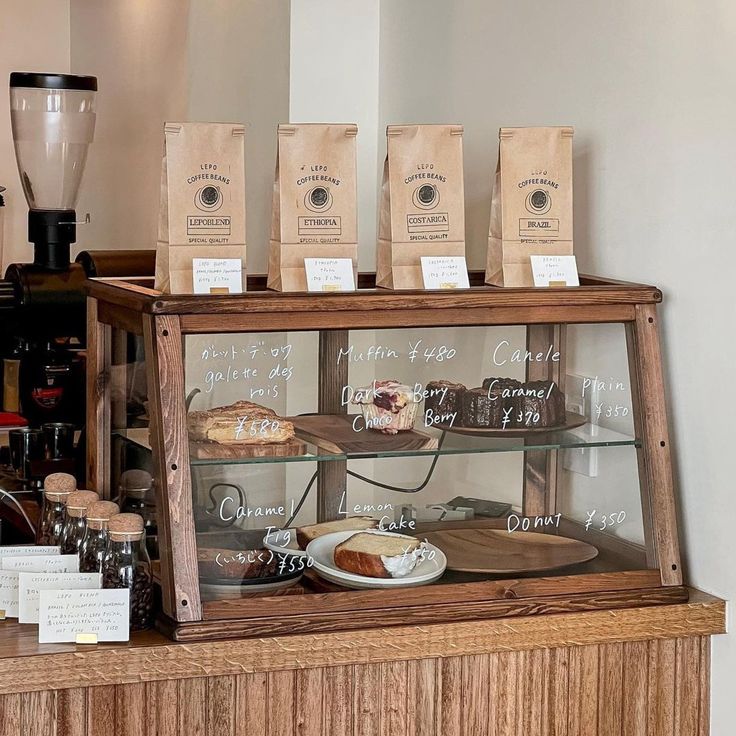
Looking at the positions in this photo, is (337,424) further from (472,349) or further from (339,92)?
(339,92)

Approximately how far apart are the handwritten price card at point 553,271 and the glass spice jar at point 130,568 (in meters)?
0.69

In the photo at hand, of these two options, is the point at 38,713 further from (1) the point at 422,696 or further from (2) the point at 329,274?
(2) the point at 329,274

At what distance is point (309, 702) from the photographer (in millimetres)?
1527

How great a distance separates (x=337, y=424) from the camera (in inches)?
65.4

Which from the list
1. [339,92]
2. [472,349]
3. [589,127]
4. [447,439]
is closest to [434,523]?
[447,439]

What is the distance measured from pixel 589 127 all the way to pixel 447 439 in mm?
591

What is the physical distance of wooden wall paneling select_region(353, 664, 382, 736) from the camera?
155 cm

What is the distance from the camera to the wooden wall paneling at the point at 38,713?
4.65 ft

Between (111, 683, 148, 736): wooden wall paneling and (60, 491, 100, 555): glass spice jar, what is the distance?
227 millimetres

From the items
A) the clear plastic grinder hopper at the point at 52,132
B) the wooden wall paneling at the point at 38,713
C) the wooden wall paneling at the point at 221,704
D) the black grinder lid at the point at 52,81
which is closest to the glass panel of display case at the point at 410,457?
the wooden wall paneling at the point at 221,704

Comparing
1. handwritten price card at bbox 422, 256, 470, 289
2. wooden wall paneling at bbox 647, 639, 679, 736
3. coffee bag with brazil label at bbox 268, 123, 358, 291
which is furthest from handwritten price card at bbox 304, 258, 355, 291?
wooden wall paneling at bbox 647, 639, 679, 736

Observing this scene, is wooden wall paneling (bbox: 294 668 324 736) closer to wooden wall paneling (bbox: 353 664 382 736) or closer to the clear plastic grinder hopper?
wooden wall paneling (bbox: 353 664 382 736)

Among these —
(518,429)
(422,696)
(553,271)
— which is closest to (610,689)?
(422,696)

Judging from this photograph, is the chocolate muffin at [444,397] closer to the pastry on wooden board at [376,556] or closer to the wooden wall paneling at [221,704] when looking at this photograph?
the pastry on wooden board at [376,556]
